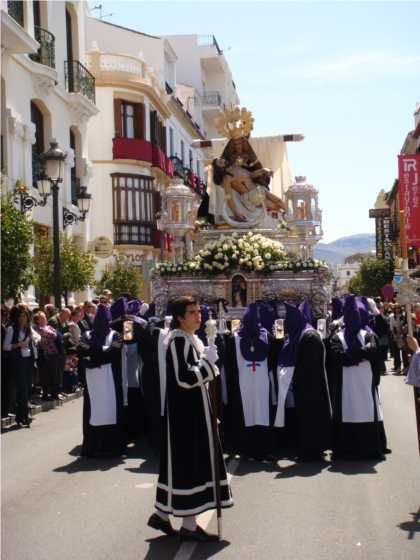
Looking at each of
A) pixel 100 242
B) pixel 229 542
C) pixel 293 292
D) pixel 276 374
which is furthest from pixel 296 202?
pixel 229 542

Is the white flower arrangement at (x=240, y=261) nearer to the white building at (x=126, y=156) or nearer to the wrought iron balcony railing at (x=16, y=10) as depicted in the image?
the wrought iron balcony railing at (x=16, y=10)

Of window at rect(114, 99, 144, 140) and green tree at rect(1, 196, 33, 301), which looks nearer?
green tree at rect(1, 196, 33, 301)

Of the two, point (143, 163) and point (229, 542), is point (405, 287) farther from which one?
point (143, 163)

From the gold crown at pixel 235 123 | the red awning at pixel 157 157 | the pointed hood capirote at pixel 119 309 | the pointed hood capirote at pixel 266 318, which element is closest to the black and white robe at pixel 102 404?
the pointed hood capirote at pixel 119 309

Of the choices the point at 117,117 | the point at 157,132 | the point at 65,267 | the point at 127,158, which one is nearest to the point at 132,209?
the point at 127,158

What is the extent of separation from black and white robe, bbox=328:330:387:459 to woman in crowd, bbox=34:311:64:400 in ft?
23.8

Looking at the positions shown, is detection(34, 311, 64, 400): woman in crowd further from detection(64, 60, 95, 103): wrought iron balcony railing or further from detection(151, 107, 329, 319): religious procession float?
detection(64, 60, 95, 103): wrought iron balcony railing

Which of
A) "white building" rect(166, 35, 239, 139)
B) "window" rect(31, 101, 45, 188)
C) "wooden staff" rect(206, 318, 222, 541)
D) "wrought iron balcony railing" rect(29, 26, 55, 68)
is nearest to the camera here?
"wooden staff" rect(206, 318, 222, 541)

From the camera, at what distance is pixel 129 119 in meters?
41.9

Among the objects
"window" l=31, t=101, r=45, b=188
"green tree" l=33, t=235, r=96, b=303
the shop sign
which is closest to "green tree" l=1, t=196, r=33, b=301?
"green tree" l=33, t=235, r=96, b=303

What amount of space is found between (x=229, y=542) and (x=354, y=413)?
12.5 ft

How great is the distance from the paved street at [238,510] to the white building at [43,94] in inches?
523

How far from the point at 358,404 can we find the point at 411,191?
34612 mm

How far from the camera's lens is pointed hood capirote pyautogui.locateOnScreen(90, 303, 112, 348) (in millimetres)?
10953
